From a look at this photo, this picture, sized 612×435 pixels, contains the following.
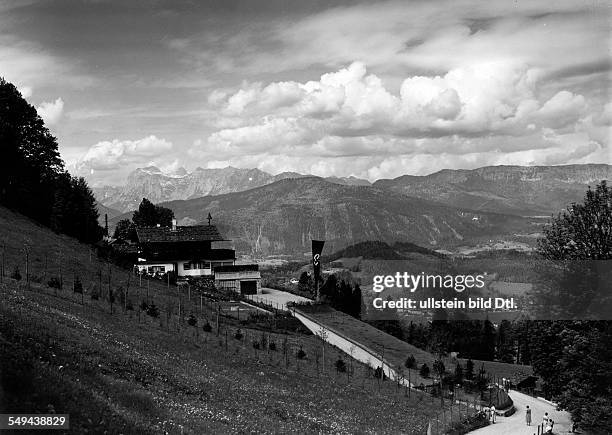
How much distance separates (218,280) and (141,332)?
53.7 metres

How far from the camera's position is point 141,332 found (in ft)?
126

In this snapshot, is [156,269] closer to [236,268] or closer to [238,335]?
[236,268]

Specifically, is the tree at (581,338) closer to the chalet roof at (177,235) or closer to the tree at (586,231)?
the tree at (586,231)

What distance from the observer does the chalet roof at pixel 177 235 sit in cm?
9500

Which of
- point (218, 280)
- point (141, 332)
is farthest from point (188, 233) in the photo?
point (141, 332)

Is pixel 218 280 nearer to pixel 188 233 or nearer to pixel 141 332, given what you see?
pixel 188 233

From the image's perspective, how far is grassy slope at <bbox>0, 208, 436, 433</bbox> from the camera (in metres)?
18.5

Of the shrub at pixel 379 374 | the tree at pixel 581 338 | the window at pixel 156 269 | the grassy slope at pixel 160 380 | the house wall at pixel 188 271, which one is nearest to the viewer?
the grassy slope at pixel 160 380

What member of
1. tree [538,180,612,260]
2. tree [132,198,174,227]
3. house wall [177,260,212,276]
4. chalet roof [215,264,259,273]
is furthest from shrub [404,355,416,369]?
tree [132,198,174,227]

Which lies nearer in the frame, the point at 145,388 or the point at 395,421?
the point at 145,388

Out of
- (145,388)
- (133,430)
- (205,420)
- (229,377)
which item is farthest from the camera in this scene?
(229,377)

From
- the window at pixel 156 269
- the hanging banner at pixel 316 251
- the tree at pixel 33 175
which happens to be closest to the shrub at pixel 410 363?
the hanging banner at pixel 316 251

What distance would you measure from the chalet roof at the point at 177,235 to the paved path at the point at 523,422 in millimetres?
52482

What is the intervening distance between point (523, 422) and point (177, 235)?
62643mm
